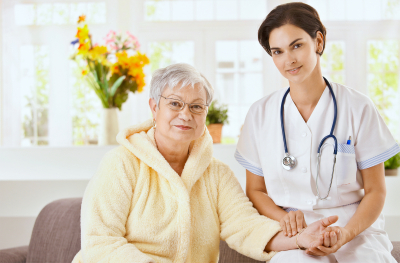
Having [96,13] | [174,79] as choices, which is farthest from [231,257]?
[96,13]

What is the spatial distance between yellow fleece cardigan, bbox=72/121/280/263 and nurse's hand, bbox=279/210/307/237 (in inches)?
1.5

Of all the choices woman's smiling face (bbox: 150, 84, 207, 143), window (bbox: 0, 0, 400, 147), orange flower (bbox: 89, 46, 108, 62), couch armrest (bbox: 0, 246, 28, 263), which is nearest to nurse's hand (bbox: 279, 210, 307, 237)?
woman's smiling face (bbox: 150, 84, 207, 143)

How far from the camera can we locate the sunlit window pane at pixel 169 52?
439 cm

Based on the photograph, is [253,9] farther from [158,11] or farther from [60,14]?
[60,14]

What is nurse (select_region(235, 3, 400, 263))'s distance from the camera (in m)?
1.36

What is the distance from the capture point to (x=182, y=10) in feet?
14.5

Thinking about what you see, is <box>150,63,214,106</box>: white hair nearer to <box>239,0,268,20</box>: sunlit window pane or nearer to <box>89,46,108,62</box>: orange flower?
<box>89,46,108,62</box>: orange flower

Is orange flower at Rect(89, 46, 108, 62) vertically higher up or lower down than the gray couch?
higher up

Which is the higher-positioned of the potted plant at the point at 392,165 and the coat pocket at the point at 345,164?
the coat pocket at the point at 345,164

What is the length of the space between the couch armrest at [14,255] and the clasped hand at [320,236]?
1.30m

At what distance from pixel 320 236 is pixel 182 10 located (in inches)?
146

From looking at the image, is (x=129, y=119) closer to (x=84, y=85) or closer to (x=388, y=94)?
(x=84, y=85)

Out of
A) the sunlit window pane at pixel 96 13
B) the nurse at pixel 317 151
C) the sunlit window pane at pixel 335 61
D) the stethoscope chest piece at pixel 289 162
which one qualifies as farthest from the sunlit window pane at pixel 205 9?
the stethoscope chest piece at pixel 289 162

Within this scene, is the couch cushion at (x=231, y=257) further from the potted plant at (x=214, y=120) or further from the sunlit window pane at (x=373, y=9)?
the sunlit window pane at (x=373, y=9)
